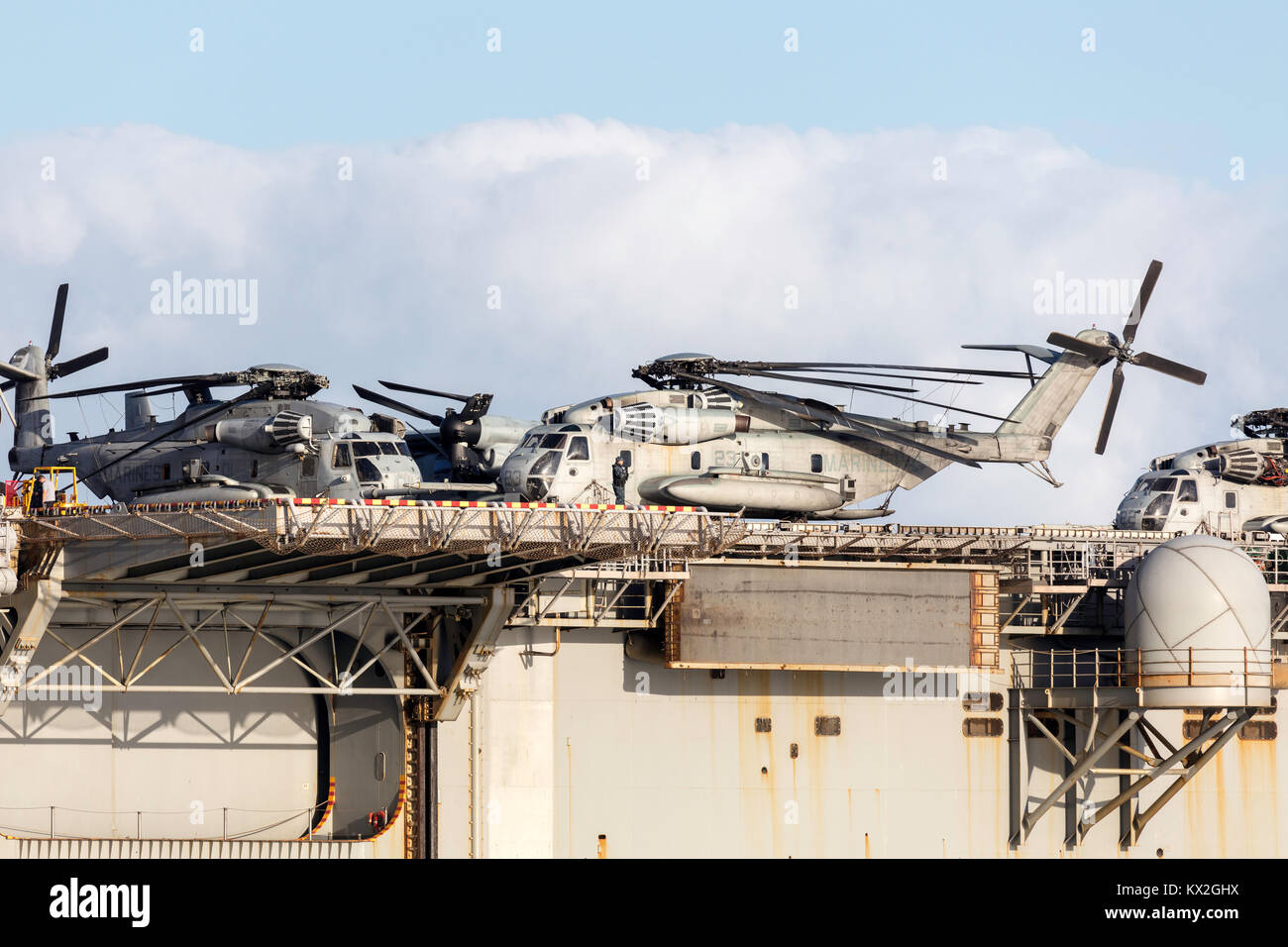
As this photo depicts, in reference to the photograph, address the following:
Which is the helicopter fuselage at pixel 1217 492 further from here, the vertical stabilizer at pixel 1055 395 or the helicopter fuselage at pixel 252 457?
the helicopter fuselage at pixel 252 457

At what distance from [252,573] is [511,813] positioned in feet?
30.1

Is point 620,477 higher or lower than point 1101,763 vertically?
higher

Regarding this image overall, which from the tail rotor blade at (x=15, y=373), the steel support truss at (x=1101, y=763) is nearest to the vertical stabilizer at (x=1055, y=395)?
the steel support truss at (x=1101, y=763)

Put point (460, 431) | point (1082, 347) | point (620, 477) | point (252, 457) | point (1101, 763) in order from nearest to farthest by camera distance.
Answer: point (620, 477) → point (1101, 763) → point (252, 457) → point (460, 431) → point (1082, 347)

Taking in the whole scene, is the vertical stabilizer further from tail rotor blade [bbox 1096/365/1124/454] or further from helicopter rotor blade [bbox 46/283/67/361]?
helicopter rotor blade [bbox 46/283/67/361]

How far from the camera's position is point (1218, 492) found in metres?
55.9

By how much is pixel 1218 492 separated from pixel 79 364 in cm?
3646

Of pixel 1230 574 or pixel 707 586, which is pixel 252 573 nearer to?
pixel 707 586

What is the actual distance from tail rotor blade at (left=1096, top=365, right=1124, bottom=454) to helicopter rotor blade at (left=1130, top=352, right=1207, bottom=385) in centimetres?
70

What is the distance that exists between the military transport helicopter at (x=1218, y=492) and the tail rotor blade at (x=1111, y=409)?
1624mm

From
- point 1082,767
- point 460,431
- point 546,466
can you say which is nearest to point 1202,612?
point 1082,767

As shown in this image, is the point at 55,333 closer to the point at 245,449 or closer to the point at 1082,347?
the point at 245,449

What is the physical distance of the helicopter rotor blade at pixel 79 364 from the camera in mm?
62156
